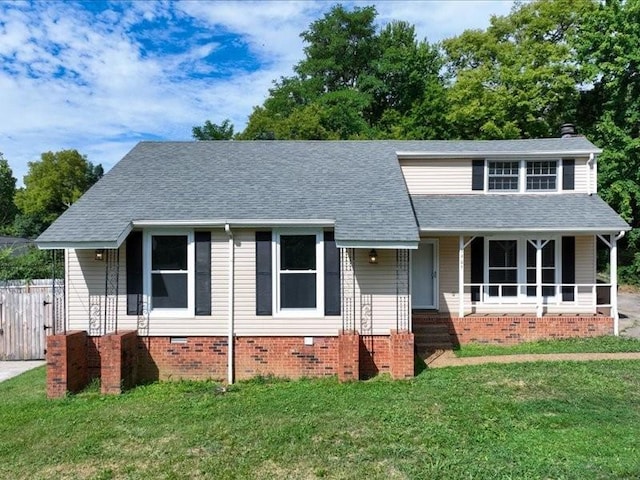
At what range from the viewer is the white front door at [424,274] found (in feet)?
40.0

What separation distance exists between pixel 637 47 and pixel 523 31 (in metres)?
7.38

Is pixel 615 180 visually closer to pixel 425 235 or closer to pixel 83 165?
pixel 425 235

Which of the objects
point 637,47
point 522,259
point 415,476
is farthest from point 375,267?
point 637,47

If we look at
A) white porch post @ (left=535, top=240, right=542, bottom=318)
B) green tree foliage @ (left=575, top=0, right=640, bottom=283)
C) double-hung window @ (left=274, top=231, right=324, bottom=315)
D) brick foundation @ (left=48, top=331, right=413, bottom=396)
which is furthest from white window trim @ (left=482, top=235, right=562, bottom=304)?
green tree foliage @ (left=575, top=0, right=640, bottom=283)

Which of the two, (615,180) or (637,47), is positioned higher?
(637,47)

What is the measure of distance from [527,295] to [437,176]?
4.20m

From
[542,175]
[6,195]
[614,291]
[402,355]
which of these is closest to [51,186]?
[6,195]

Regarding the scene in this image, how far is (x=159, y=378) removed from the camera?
8.77 meters

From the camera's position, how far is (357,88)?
31734 millimetres

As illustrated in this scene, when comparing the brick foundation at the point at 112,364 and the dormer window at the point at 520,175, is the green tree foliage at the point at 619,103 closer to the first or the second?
the dormer window at the point at 520,175

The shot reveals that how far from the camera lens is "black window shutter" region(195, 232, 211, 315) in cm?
884

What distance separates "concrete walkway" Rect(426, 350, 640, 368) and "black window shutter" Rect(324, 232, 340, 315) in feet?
7.91

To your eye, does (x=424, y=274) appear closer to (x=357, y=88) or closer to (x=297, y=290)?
(x=297, y=290)

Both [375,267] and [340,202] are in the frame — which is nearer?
[375,267]
